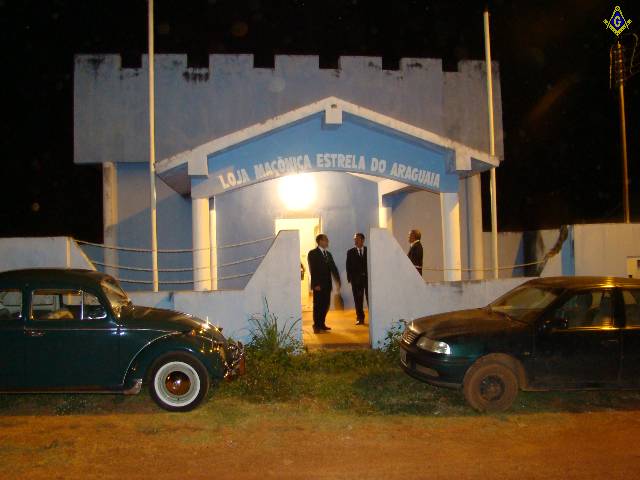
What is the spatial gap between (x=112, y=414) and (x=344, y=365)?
3190 millimetres

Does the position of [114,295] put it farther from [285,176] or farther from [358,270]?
[358,270]

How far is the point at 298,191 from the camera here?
517 inches

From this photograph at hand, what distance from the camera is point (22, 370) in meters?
6.56

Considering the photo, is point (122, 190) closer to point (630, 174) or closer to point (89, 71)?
point (89, 71)

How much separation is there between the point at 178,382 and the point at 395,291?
3.90 metres

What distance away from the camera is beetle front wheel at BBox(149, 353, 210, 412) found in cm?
671

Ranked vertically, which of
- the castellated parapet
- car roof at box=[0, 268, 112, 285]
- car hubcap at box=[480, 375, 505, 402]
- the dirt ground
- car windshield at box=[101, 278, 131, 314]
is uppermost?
the castellated parapet

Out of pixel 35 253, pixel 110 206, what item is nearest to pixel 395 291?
pixel 35 253

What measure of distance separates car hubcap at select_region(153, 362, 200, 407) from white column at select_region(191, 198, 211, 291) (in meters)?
2.91

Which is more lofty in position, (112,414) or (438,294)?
(438,294)

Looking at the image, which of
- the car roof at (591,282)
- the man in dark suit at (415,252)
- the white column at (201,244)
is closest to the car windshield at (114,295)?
the white column at (201,244)

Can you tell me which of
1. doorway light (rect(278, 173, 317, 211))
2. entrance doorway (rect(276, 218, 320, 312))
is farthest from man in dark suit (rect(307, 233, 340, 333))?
entrance doorway (rect(276, 218, 320, 312))

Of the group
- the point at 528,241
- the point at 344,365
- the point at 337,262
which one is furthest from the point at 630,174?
the point at 344,365

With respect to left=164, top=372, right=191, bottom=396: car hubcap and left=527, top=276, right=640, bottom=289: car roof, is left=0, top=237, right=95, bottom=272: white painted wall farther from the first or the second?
left=527, top=276, right=640, bottom=289: car roof
